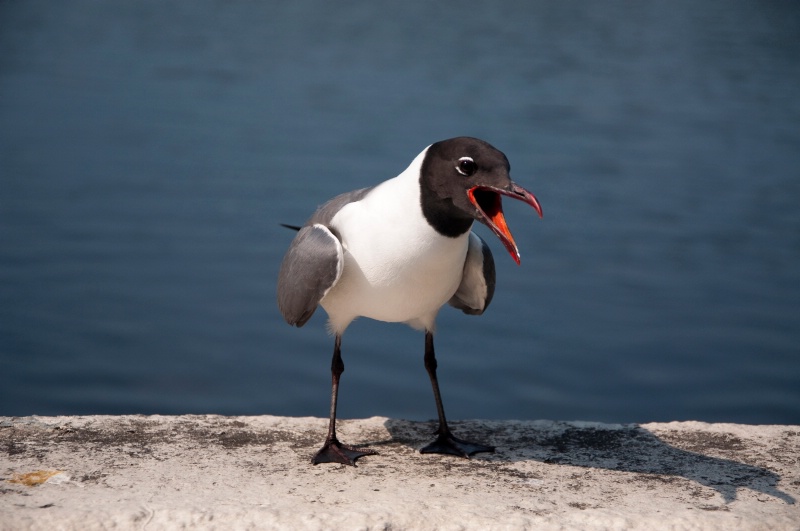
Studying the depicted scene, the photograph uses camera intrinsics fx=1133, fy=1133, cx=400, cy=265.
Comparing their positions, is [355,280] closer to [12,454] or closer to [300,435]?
[300,435]

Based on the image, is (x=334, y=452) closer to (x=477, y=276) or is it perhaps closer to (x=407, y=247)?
(x=407, y=247)

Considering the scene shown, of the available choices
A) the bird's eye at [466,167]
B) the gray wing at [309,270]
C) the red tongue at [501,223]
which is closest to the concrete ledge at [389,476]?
the gray wing at [309,270]

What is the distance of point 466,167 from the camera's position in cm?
466

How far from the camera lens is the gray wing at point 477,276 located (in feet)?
17.3

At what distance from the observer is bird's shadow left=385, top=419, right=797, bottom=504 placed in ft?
15.8

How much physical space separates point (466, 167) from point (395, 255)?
51 cm

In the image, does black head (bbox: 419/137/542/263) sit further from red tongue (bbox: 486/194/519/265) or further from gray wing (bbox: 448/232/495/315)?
gray wing (bbox: 448/232/495/315)

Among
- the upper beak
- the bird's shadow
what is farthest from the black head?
the bird's shadow

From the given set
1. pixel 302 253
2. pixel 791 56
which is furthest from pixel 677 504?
pixel 791 56

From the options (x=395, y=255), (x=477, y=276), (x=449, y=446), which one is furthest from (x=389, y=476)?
(x=477, y=276)

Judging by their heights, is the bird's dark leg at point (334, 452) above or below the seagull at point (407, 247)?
below

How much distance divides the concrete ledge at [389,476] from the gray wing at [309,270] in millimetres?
625

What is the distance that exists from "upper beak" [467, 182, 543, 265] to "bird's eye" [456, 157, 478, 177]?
2.8 inches

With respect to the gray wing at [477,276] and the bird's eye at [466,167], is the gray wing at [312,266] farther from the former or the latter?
the bird's eye at [466,167]
